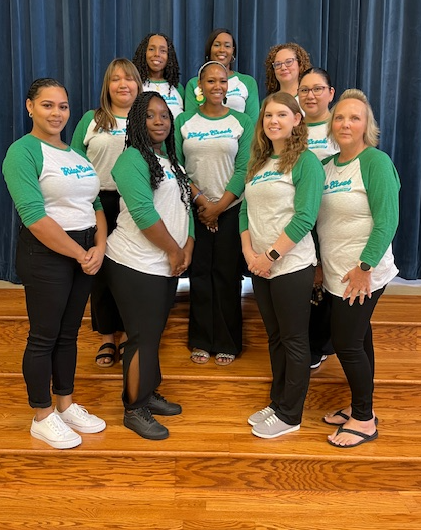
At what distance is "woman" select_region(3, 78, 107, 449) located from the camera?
1929 mm

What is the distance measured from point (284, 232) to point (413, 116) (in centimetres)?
187

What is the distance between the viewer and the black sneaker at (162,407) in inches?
93.8

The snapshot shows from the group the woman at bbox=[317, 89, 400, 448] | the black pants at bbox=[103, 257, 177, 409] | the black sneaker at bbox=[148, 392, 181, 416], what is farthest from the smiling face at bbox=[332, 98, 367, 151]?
A: the black sneaker at bbox=[148, 392, 181, 416]

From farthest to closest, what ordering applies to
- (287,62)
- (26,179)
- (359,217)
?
(287,62)
(359,217)
(26,179)

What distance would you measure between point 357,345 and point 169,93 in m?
1.57

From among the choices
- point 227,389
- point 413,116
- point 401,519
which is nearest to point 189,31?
point 413,116

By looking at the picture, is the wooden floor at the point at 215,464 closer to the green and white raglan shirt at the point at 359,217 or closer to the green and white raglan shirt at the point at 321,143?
the green and white raglan shirt at the point at 359,217

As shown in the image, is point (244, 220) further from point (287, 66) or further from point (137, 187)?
point (287, 66)

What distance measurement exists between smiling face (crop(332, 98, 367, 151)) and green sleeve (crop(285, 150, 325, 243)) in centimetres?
13

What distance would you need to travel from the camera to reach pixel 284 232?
2066mm

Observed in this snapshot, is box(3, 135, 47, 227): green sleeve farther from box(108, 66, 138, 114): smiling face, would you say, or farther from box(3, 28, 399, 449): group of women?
box(108, 66, 138, 114): smiling face

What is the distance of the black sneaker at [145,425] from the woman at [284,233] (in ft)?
1.24

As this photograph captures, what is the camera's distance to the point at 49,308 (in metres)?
2.03

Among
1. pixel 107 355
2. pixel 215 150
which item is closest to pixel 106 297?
pixel 107 355
